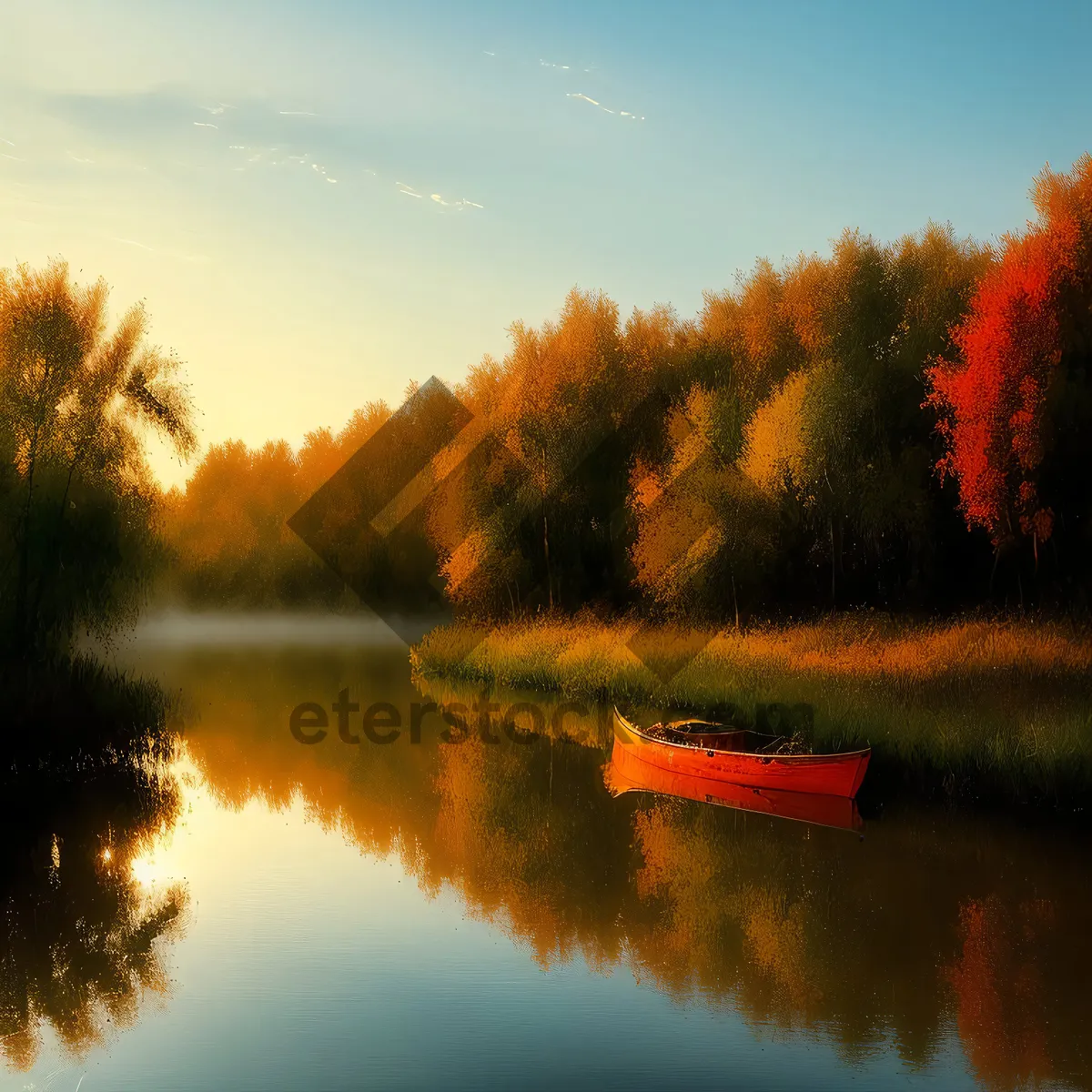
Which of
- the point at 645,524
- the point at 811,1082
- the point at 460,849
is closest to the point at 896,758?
the point at 460,849

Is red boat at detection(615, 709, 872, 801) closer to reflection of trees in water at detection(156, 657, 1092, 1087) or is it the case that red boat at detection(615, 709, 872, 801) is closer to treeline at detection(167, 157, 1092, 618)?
reflection of trees in water at detection(156, 657, 1092, 1087)

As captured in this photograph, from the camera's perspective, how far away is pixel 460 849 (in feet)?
57.3

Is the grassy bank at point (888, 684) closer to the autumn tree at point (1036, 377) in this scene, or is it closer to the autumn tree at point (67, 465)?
the autumn tree at point (1036, 377)

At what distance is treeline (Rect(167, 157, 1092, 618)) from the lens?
85.4 ft

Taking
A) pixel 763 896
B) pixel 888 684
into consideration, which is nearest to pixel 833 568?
pixel 888 684

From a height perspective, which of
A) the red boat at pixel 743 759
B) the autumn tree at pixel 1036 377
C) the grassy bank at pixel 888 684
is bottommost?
the red boat at pixel 743 759

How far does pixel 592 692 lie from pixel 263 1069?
2208 centimetres

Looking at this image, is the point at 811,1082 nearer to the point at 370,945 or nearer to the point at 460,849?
the point at 370,945

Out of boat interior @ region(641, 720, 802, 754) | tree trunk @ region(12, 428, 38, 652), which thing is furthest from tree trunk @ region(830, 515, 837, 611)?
tree trunk @ region(12, 428, 38, 652)

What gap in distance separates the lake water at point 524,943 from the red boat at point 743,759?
774 mm

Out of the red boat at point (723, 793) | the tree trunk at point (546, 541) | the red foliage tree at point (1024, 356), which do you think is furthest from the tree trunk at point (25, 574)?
the red foliage tree at point (1024, 356)

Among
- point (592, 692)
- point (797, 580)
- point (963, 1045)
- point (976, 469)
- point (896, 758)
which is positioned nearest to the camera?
point (963, 1045)

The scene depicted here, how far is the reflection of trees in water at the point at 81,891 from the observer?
10953mm

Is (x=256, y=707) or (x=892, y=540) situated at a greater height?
(x=892, y=540)
